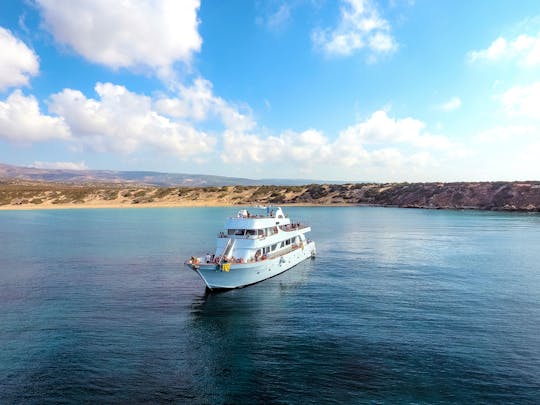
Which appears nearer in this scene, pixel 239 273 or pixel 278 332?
pixel 278 332

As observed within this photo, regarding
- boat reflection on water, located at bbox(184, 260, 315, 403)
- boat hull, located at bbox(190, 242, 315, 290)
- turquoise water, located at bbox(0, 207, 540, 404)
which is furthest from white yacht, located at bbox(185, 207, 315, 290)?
turquoise water, located at bbox(0, 207, 540, 404)

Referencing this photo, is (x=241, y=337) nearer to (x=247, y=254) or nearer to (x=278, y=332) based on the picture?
(x=278, y=332)

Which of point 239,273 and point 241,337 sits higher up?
point 239,273

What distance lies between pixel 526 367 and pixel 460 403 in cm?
768

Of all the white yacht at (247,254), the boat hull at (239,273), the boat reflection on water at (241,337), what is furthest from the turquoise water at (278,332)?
the white yacht at (247,254)

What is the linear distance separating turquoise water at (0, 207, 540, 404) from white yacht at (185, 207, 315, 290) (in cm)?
194

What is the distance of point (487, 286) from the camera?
4741 cm

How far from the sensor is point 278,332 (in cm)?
3359

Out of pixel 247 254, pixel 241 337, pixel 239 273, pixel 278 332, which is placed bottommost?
pixel 241 337

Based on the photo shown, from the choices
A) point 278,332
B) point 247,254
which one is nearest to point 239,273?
point 247,254

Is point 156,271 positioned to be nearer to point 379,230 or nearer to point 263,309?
point 263,309

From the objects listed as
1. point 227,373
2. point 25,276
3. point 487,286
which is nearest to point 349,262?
point 487,286

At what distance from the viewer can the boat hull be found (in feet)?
150

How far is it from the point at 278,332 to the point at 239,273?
14795 millimetres
